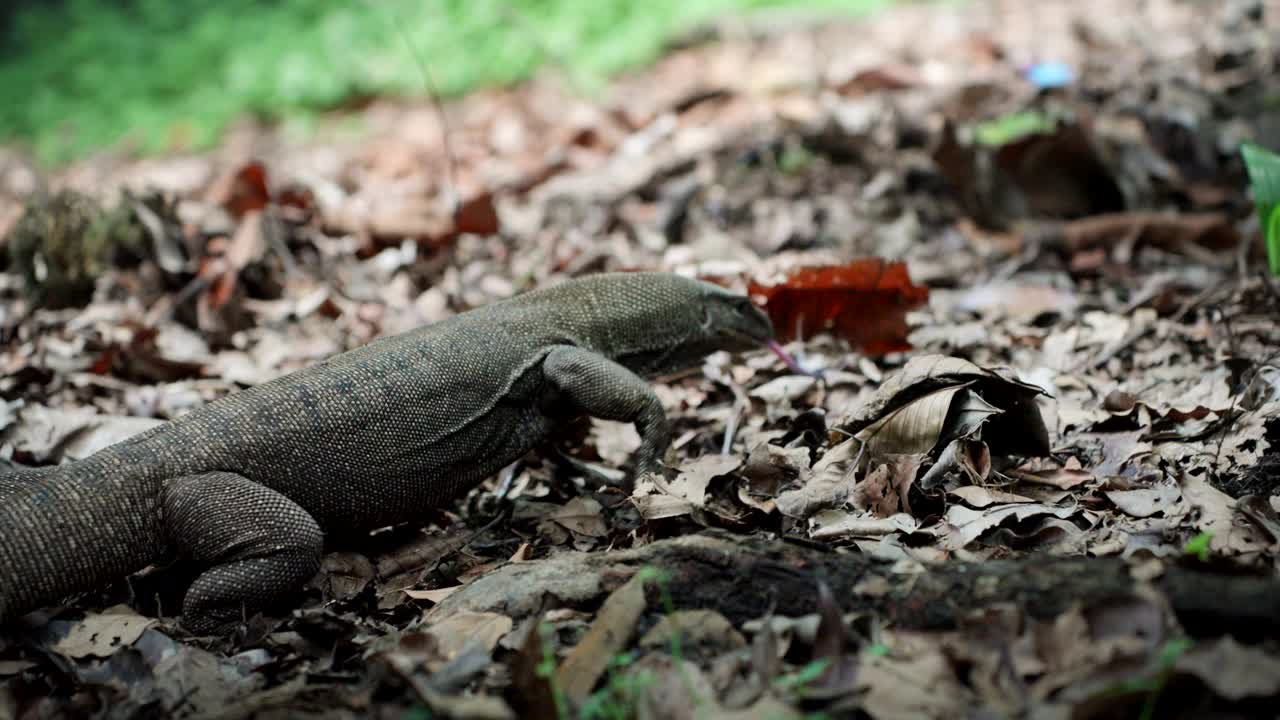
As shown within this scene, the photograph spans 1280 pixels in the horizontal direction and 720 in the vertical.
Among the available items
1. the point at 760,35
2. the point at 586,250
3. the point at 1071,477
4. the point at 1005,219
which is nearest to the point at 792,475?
the point at 1071,477

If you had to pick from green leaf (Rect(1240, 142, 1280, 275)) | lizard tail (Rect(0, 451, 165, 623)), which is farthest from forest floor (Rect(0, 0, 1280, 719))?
green leaf (Rect(1240, 142, 1280, 275))

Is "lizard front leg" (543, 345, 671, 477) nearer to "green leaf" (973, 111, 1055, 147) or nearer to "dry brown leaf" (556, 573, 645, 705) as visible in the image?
"dry brown leaf" (556, 573, 645, 705)

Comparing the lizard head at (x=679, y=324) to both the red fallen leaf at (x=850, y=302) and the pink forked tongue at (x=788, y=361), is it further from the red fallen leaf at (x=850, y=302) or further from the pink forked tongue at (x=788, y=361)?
the red fallen leaf at (x=850, y=302)

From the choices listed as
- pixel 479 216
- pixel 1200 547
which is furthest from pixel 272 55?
pixel 1200 547

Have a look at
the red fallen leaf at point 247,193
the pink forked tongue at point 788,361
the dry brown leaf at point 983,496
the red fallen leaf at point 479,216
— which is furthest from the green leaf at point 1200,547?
the red fallen leaf at point 247,193

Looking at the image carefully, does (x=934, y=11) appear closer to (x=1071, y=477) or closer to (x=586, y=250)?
(x=586, y=250)
